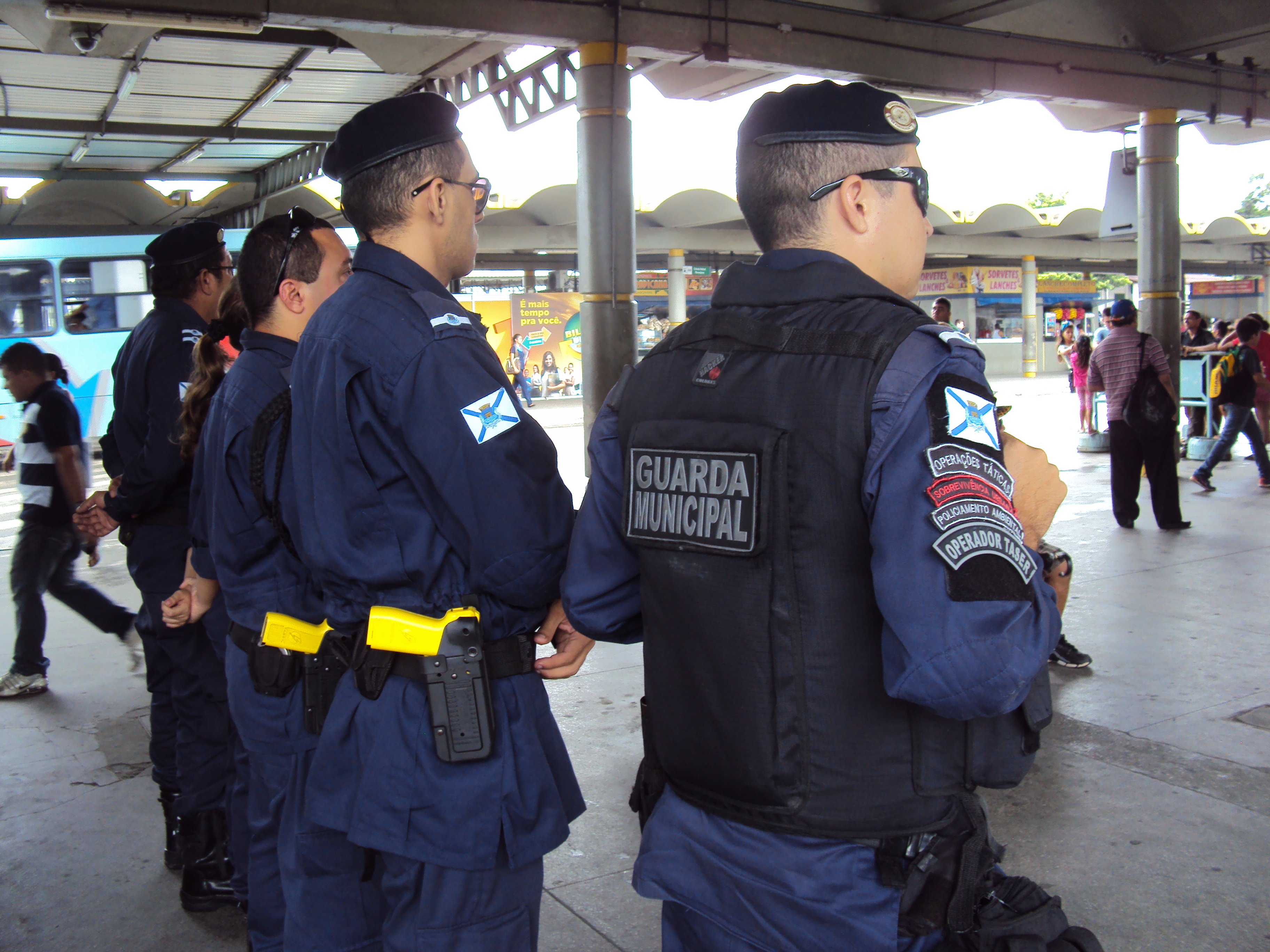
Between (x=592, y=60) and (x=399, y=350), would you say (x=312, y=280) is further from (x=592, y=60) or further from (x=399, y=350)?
(x=592, y=60)

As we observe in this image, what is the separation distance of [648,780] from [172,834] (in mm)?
2408

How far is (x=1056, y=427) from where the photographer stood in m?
17.6

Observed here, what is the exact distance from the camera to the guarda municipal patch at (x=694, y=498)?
1.35 meters

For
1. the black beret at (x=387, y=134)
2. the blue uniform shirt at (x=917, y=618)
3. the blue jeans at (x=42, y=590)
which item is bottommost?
the blue jeans at (x=42, y=590)

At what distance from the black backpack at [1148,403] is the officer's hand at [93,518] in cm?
728

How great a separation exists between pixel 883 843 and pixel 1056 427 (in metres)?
17.7

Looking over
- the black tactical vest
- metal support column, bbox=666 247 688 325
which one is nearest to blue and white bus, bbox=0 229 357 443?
metal support column, bbox=666 247 688 325

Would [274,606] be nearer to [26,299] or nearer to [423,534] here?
[423,534]

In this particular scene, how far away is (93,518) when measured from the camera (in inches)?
156

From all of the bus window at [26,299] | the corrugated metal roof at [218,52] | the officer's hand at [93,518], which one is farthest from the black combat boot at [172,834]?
the bus window at [26,299]

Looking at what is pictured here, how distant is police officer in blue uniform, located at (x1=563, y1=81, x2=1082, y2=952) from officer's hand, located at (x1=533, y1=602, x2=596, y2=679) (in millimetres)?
402

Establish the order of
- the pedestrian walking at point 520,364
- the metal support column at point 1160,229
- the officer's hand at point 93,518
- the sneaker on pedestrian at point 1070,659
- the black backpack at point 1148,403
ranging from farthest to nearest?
the pedestrian walking at point 520,364
the metal support column at point 1160,229
the black backpack at point 1148,403
the sneaker on pedestrian at point 1070,659
the officer's hand at point 93,518

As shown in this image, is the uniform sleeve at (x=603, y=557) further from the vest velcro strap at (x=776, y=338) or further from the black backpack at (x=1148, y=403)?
the black backpack at (x=1148, y=403)

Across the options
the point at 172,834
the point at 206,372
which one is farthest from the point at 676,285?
the point at 206,372
